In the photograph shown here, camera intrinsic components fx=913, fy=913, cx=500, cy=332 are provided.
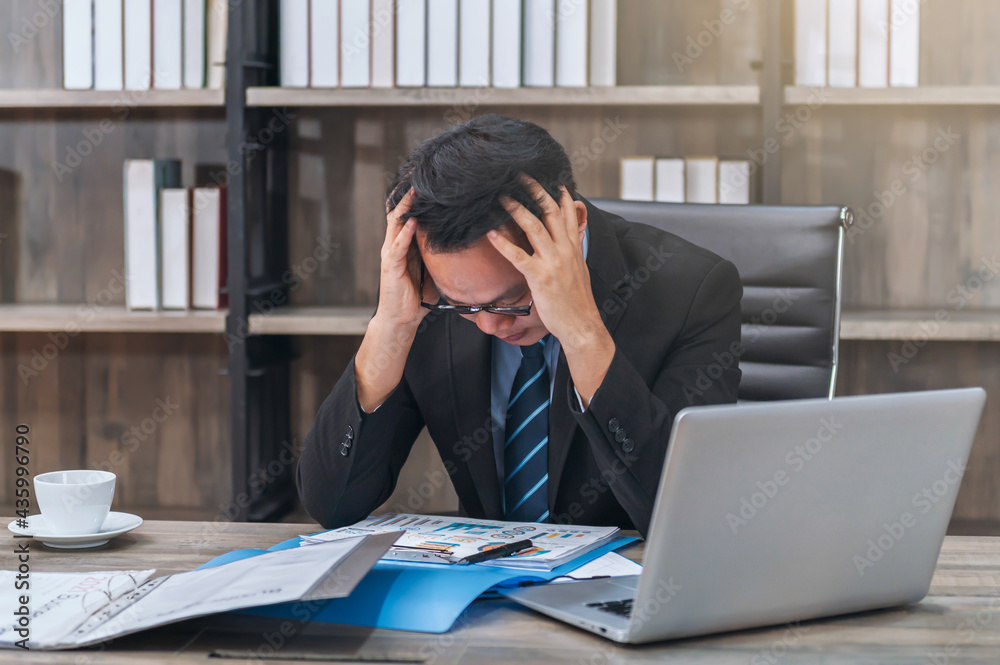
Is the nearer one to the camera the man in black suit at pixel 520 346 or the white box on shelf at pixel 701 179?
the man in black suit at pixel 520 346

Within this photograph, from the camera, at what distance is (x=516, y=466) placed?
1.26 metres

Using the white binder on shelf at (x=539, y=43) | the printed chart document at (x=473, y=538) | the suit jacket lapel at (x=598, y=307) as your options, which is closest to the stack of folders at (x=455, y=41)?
the white binder on shelf at (x=539, y=43)

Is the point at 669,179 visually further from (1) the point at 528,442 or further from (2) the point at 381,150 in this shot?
(1) the point at 528,442

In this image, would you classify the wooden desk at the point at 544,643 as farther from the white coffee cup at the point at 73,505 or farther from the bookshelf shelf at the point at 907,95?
the bookshelf shelf at the point at 907,95

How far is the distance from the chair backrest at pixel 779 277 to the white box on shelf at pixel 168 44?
1157mm

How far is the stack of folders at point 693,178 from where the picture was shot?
6.59 feet

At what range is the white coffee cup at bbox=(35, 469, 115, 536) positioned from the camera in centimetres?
93

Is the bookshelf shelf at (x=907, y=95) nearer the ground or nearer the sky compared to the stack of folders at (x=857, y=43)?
nearer the ground

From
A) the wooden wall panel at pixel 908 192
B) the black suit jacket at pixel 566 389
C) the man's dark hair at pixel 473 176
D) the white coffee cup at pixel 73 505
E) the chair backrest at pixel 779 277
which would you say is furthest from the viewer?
the wooden wall panel at pixel 908 192

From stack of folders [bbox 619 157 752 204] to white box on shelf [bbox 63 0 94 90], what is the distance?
1256 mm

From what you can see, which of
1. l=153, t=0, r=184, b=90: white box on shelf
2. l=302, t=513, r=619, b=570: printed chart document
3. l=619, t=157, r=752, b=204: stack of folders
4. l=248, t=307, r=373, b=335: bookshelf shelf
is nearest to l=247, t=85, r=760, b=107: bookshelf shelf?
l=619, t=157, r=752, b=204: stack of folders

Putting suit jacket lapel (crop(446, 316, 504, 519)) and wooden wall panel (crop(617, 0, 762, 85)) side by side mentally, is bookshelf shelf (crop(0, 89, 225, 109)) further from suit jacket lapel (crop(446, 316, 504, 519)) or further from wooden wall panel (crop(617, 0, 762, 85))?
suit jacket lapel (crop(446, 316, 504, 519))

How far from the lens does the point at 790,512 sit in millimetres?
656

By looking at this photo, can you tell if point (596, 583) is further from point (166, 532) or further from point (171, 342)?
point (171, 342)
